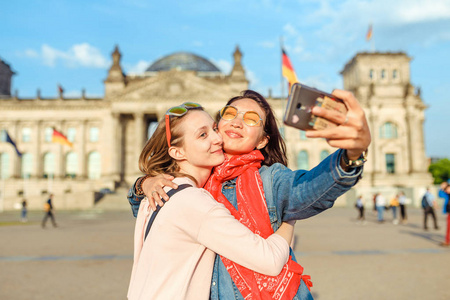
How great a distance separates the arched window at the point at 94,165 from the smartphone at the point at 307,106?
194 feet

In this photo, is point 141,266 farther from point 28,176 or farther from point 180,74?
point 28,176

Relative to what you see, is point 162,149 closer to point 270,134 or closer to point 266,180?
point 266,180

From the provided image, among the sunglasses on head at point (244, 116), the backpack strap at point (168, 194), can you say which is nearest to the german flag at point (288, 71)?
the sunglasses on head at point (244, 116)

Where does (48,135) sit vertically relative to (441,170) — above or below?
above

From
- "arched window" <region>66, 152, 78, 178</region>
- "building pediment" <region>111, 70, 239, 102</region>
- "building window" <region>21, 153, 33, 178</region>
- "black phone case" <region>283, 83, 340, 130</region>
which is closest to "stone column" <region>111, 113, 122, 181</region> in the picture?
"building pediment" <region>111, 70, 239, 102</region>

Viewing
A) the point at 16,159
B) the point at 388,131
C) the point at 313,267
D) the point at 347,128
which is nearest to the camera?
the point at 347,128

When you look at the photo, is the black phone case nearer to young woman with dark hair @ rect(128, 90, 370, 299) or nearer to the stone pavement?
young woman with dark hair @ rect(128, 90, 370, 299)

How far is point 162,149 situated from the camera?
8.02 ft

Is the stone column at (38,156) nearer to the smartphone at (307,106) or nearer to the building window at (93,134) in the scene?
the building window at (93,134)

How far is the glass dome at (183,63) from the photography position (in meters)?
70.6

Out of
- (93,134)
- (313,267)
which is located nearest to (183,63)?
(93,134)

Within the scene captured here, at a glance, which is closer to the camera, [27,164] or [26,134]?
[27,164]

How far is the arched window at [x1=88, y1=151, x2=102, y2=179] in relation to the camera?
57469 mm

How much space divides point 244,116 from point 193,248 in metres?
0.98
